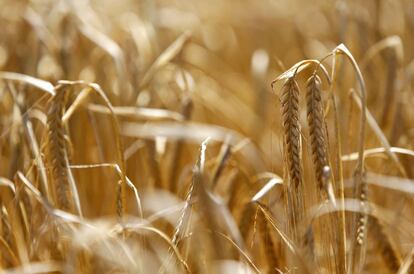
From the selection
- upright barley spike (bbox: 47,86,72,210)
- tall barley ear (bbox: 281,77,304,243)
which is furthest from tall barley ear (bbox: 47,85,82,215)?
→ tall barley ear (bbox: 281,77,304,243)

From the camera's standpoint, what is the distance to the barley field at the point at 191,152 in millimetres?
1188

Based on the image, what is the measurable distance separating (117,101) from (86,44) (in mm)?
599

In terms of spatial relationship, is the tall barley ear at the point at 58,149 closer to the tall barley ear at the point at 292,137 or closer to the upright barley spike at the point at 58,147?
the upright barley spike at the point at 58,147

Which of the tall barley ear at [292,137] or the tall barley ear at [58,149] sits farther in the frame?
the tall barley ear at [58,149]

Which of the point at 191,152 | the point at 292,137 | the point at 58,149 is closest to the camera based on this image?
the point at 292,137

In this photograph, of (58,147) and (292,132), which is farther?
(58,147)

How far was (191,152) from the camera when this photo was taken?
2217 millimetres

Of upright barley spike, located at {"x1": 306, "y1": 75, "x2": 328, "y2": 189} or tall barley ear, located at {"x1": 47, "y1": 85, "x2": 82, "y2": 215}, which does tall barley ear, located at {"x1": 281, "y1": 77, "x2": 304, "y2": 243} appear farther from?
tall barley ear, located at {"x1": 47, "y1": 85, "x2": 82, "y2": 215}

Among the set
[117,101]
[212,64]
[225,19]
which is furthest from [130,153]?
[225,19]

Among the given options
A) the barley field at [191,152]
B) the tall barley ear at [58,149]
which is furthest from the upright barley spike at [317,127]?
the tall barley ear at [58,149]

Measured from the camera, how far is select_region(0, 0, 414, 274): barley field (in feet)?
3.90

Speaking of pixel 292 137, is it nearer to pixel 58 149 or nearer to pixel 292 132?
pixel 292 132

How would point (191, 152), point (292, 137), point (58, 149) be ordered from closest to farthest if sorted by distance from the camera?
1. point (292, 137)
2. point (58, 149)
3. point (191, 152)

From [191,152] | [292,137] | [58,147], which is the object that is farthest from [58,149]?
[191,152]
